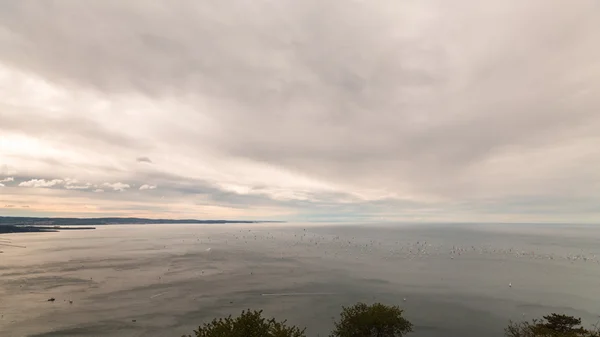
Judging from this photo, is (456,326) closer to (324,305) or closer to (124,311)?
(324,305)

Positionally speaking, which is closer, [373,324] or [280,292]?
[373,324]

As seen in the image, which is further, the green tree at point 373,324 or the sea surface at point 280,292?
the sea surface at point 280,292

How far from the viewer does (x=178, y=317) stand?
85688 millimetres

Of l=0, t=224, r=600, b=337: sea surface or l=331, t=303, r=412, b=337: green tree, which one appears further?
l=0, t=224, r=600, b=337: sea surface

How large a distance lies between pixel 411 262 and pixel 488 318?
91.5 metres

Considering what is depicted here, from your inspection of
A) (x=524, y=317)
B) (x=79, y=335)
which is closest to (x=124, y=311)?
(x=79, y=335)

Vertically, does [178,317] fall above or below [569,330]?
below

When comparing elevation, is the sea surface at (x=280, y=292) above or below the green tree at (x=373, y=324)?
below

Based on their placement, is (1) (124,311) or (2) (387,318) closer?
(2) (387,318)

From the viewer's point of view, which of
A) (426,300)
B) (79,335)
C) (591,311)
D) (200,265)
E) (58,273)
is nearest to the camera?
(79,335)

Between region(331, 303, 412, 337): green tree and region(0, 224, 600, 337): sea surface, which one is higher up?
region(331, 303, 412, 337): green tree

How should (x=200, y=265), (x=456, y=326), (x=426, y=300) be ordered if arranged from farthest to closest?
1. (x=200, y=265)
2. (x=426, y=300)
3. (x=456, y=326)

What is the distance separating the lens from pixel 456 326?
266 feet

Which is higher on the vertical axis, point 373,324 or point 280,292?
point 373,324
